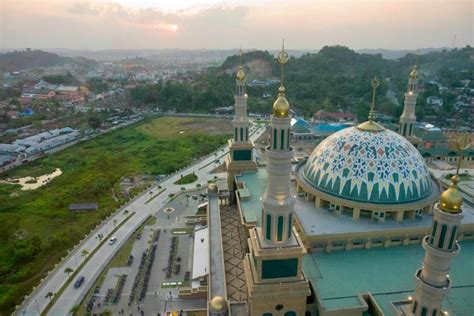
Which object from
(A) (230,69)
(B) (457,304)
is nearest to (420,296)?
(B) (457,304)

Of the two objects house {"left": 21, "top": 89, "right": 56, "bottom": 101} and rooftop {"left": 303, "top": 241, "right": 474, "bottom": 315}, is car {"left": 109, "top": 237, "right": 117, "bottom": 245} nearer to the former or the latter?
rooftop {"left": 303, "top": 241, "right": 474, "bottom": 315}

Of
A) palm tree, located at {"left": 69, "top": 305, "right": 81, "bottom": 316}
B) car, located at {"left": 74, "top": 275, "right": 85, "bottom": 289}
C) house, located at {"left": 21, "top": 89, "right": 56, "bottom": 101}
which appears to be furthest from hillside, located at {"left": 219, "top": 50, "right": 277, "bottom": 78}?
palm tree, located at {"left": 69, "top": 305, "right": 81, "bottom": 316}

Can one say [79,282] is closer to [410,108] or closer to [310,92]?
[410,108]

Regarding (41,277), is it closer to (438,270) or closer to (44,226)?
(44,226)

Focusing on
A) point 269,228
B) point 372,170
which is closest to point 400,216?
point 372,170

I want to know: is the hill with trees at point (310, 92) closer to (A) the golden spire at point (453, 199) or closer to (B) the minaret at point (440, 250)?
(A) the golden spire at point (453, 199)

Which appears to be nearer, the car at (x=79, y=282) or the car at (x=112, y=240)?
the car at (x=79, y=282)

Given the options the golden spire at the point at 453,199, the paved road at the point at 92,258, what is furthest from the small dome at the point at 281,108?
the paved road at the point at 92,258
